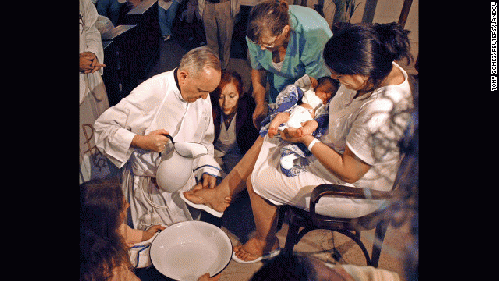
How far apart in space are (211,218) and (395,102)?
1068mm

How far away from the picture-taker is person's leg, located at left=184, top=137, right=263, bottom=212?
1659 millimetres

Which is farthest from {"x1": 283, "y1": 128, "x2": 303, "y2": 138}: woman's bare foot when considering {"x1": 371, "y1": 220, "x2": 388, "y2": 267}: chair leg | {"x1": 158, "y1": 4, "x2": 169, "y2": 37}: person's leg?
{"x1": 158, "y1": 4, "x2": 169, "y2": 37}: person's leg

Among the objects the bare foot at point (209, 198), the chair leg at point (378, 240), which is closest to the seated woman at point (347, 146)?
the bare foot at point (209, 198)

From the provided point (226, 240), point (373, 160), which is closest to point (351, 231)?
point (373, 160)

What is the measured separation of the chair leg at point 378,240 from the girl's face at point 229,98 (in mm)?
965

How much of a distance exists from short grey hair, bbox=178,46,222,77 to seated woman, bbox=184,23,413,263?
0.48 metres

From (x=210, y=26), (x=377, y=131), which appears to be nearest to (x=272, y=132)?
(x=377, y=131)

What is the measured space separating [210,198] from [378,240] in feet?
2.95

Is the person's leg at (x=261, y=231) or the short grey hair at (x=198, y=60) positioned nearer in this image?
the short grey hair at (x=198, y=60)

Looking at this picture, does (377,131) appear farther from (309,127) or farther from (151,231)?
(151,231)

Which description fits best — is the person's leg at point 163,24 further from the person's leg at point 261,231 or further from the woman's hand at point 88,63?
the person's leg at point 261,231

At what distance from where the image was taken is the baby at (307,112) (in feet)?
5.08

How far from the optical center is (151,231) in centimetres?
162

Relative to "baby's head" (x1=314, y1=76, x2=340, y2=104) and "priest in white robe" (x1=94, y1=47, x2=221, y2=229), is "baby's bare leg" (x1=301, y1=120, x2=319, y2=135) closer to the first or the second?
"baby's head" (x1=314, y1=76, x2=340, y2=104)
